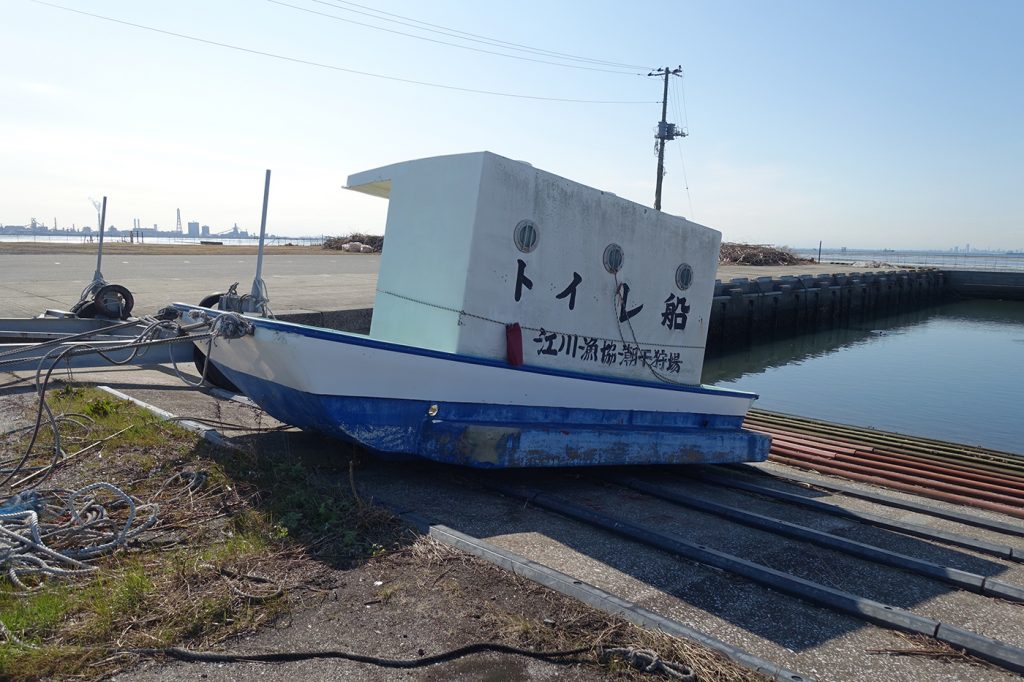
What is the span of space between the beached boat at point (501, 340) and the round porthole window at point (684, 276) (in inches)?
0.7

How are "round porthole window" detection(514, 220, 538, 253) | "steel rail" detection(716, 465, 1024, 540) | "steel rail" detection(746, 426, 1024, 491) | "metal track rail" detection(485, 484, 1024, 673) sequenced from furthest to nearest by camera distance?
"steel rail" detection(746, 426, 1024, 491), "steel rail" detection(716, 465, 1024, 540), "round porthole window" detection(514, 220, 538, 253), "metal track rail" detection(485, 484, 1024, 673)

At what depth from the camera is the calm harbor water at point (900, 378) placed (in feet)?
54.7

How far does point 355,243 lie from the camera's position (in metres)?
39.3

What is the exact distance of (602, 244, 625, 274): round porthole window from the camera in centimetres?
721

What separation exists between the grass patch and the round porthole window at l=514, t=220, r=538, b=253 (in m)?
2.36

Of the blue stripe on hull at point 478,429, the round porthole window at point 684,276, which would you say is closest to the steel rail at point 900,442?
Answer: the round porthole window at point 684,276

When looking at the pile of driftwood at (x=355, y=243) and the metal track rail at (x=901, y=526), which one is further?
the pile of driftwood at (x=355, y=243)

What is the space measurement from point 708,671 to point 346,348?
10.7ft

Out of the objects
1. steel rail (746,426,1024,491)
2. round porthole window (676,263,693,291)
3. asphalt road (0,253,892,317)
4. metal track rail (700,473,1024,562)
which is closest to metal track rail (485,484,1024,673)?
metal track rail (700,473,1024,562)

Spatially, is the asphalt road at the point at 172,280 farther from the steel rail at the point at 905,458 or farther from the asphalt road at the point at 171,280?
the steel rail at the point at 905,458

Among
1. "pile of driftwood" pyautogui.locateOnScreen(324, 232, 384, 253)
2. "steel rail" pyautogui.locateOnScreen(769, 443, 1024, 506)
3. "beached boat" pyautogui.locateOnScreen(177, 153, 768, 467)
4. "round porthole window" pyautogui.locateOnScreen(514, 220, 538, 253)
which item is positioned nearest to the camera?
"beached boat" pyautogui.locateOnScreen(177, 153, 768, 467)

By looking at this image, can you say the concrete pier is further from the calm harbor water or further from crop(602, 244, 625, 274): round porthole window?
crop(602, 244, 625, 274): round porthole window

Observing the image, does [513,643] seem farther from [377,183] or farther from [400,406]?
[377,183]

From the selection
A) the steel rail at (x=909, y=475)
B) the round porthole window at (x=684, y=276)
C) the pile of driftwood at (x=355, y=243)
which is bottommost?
the steel rail at (x=909, y=475)
